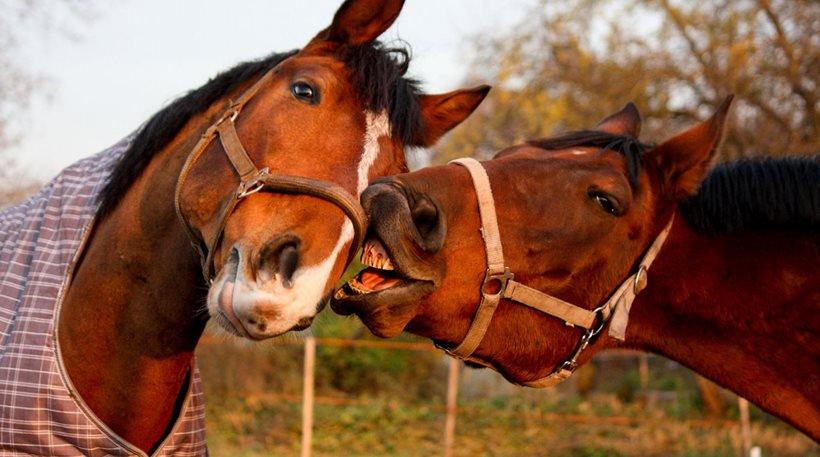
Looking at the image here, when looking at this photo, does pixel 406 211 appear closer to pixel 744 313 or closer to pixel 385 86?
pixel 385 86

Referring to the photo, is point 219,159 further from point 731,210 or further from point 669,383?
point 669,383

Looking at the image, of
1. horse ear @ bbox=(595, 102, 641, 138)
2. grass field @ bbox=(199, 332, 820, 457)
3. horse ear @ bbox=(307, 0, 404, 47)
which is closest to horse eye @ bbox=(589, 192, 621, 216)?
horse ear @ bbox=(595, 102, 641, 138)

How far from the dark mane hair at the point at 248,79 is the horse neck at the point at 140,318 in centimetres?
12

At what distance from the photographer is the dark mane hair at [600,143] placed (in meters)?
2.99

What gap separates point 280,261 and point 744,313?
1698 mm

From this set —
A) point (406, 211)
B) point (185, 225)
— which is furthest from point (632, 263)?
point (185, 225)

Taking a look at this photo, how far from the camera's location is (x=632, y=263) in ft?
9.55

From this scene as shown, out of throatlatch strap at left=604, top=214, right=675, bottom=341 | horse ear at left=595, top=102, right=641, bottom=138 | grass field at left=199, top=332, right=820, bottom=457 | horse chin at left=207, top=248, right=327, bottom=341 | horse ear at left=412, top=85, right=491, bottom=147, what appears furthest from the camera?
grass field at left=199, top=332, right=820, bottom=457

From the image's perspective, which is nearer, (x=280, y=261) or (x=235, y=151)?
(x=280, y=261)

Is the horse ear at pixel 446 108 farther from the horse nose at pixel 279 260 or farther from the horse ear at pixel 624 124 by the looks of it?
the horse nose at pixel 279 260

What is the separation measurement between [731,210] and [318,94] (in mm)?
1528

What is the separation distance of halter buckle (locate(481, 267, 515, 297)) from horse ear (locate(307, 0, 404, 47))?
0.99 metres

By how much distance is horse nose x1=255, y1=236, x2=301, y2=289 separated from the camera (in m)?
2.40

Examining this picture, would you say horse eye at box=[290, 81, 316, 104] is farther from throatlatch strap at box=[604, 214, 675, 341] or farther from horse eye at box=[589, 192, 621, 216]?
throatlatch strap at box=[604, 214, 675, 341]
